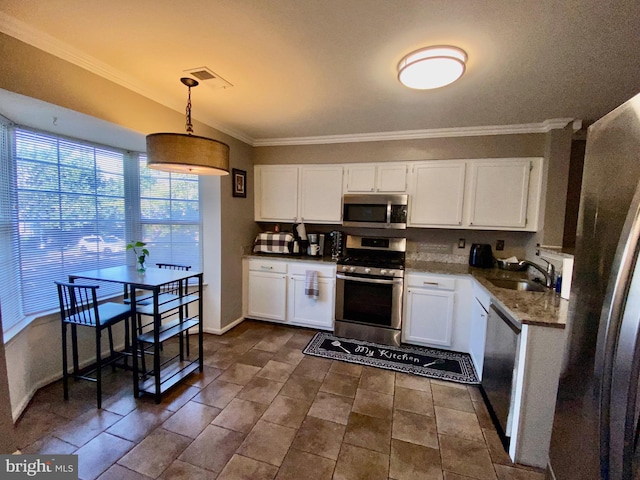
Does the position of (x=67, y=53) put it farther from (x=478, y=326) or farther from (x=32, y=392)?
(x=478, y=326)

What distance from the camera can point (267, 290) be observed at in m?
3.56

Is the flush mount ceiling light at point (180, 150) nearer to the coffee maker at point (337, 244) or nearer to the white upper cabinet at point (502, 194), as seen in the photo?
the coffee maker at point (337, 244)

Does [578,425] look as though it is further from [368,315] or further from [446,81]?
[368,315]

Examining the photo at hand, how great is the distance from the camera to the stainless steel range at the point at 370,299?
9.95 feet

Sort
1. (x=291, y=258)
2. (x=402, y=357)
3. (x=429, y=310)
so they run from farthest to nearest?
(x=291, y=258), (x=429, y=310), (x=402, y=357)

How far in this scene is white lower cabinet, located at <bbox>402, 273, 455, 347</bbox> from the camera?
289 centimetres

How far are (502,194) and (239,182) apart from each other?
301 cm

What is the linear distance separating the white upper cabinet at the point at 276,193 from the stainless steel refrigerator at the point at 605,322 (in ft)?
9.98

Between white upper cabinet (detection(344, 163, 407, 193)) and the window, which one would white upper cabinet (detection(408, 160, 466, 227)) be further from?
the window

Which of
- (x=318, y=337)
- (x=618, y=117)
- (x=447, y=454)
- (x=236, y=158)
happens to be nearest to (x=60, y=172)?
(x=236, y=158)

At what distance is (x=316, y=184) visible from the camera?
354 centimetres

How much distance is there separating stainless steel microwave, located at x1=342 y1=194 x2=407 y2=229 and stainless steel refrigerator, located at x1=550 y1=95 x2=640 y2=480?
91.7 inches

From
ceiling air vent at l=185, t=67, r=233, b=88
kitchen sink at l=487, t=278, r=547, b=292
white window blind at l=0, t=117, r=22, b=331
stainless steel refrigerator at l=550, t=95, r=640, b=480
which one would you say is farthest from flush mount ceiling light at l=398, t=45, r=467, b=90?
white window blind at l=0, t=117, r=22, b=331

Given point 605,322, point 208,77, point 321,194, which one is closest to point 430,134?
point 321,194
